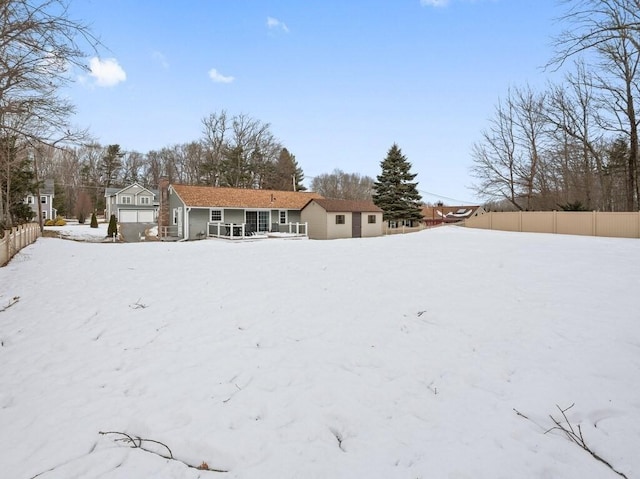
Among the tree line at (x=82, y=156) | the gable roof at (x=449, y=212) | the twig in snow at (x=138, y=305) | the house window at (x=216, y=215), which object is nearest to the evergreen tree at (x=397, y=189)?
the tree line at (x=82, y=156)

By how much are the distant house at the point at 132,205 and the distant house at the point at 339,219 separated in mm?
28242

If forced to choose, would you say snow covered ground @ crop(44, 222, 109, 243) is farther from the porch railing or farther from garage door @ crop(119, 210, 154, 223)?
garage door @ crop(119, 210, 154, 223)

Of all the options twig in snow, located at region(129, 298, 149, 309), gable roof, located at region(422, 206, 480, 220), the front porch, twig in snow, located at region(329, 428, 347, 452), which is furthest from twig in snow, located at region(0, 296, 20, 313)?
gable roof, located at region(422, 206, 480, 220)

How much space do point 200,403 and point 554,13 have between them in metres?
8.55

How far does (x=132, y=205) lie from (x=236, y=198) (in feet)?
87.6

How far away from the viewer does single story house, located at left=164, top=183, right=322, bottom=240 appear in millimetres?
23141

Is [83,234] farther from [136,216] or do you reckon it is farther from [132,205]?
[132,205]

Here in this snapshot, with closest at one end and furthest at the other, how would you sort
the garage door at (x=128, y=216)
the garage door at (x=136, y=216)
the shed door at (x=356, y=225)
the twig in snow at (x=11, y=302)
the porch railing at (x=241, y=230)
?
1. the twig in snow at (x=11, y=302)
2. the porch railing at (x=241, y=230)
3. the shed door at (x=356, y=225)
4. the garage door at (x=128, y=216)
5. the garage door at (x=136, y=216)

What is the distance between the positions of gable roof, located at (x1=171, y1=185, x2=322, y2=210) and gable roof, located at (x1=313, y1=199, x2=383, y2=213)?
248 centimetres

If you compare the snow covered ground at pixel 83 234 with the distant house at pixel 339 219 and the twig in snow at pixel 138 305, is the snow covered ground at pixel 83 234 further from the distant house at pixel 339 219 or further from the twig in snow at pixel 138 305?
the twig in snow at pixel 138 305

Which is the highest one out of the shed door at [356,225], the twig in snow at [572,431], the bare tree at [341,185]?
the bare tree at [341,185]

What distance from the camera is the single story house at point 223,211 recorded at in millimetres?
23141

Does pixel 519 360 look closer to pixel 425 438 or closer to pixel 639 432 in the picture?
pixel 639 432

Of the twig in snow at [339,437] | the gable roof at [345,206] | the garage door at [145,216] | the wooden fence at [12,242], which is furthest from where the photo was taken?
the garage door at [145,216]
